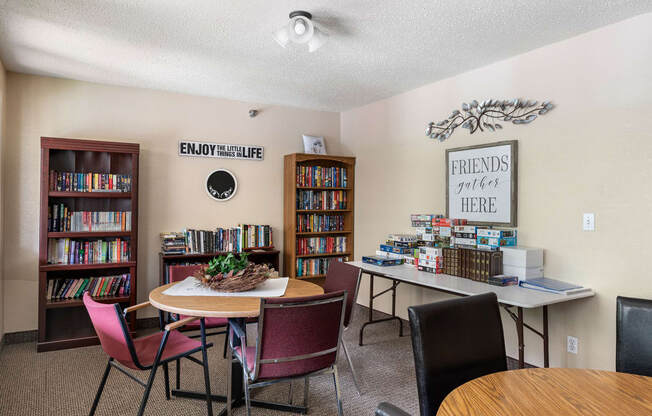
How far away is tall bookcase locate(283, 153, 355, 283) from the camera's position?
4723 mm

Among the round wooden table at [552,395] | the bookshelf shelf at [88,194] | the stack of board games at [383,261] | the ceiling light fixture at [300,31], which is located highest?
the ceiling light fixture at [300,31]

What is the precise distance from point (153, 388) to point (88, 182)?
2023mm

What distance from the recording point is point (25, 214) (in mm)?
3688

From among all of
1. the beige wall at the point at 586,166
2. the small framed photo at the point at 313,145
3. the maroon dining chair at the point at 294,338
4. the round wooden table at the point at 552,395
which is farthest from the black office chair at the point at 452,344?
the small framed photo at the point at 313,145

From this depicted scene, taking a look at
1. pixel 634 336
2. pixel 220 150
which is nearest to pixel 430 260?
pixel 634 336

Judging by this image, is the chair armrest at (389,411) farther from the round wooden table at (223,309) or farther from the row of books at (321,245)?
the row of books at (321,245)

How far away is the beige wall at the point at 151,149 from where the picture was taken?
3.67 metres

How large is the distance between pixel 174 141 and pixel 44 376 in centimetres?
241

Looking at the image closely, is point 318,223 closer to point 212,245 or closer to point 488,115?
point 212,245

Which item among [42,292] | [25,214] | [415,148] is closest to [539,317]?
[415,148]

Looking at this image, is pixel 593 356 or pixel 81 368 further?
pixel 81 368

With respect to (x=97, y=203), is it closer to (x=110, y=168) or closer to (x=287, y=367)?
(x=110, y=168)

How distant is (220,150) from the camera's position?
4.54m

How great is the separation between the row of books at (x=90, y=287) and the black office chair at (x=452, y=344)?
3.26 m
